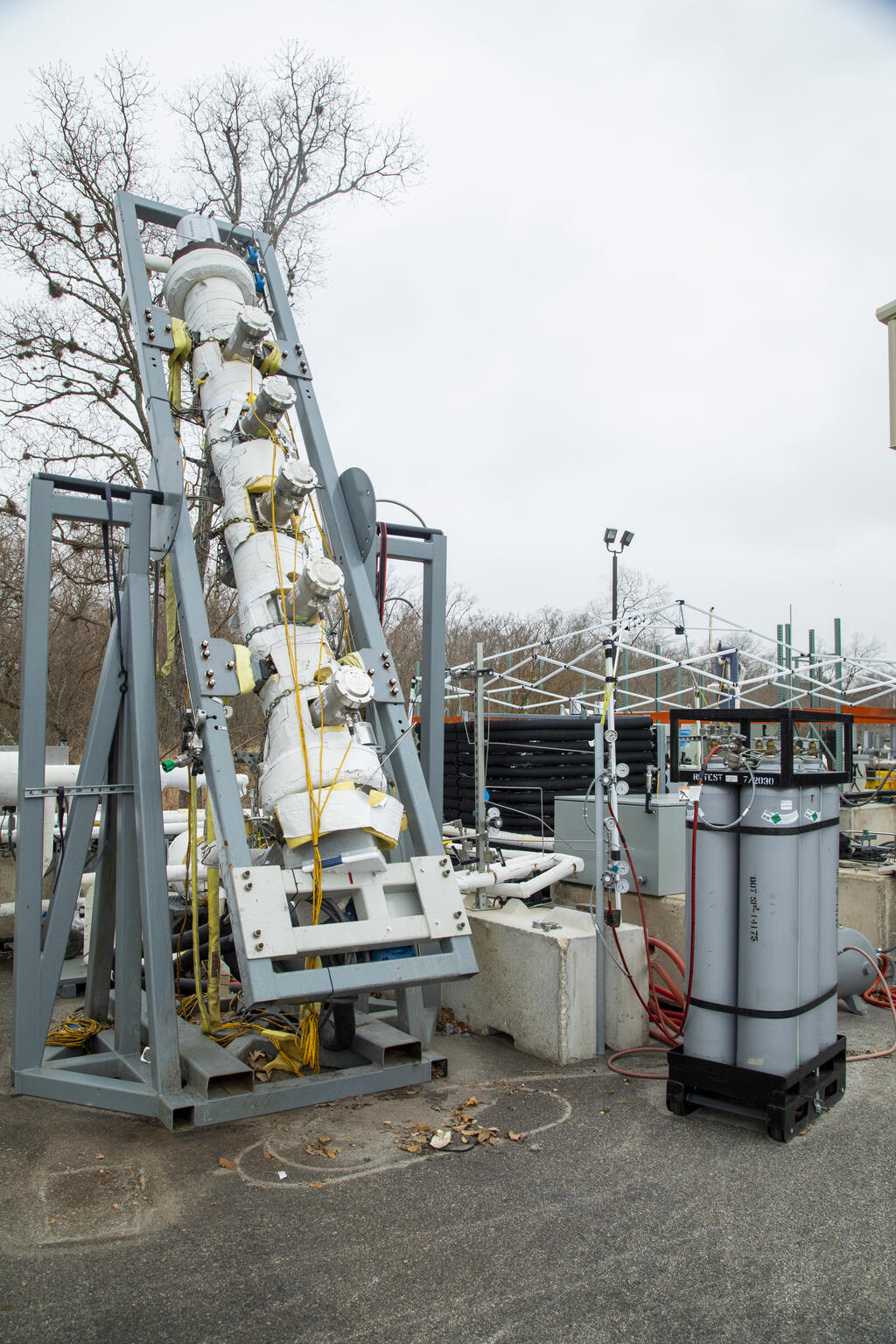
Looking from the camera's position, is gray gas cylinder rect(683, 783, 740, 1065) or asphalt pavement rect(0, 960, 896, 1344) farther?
gray gas cylinder rect(683, 783, 740, 1065)

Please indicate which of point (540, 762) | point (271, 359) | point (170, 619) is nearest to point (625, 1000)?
point (170, 619)

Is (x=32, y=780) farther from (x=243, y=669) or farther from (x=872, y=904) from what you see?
(x=872, y=904)

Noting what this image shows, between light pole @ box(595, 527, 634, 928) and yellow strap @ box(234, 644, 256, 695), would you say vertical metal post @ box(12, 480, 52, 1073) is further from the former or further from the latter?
light pole @ box(595, 527, 634, 928)

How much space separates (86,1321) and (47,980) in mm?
2446

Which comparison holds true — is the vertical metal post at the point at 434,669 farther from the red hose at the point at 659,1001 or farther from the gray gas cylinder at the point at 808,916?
the gray gas cylinder at the point at 808,916

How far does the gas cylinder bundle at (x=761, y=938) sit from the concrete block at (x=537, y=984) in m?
0.91

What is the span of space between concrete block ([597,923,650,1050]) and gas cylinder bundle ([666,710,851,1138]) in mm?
966

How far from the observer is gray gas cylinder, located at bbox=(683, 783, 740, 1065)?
4.73 meters

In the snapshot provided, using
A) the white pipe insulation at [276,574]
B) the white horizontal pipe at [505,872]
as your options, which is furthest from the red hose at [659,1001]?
the white pipe insulation at [276,574]

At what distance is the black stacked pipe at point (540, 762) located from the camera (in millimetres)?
10859

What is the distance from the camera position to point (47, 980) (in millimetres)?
5258

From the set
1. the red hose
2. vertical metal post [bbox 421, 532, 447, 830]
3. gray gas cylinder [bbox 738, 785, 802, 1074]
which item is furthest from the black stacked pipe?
gray gas cylinder [bbox 738, 785, 802, 1074]

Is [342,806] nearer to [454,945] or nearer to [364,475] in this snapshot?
[454,945]

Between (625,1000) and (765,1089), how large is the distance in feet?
4.51
